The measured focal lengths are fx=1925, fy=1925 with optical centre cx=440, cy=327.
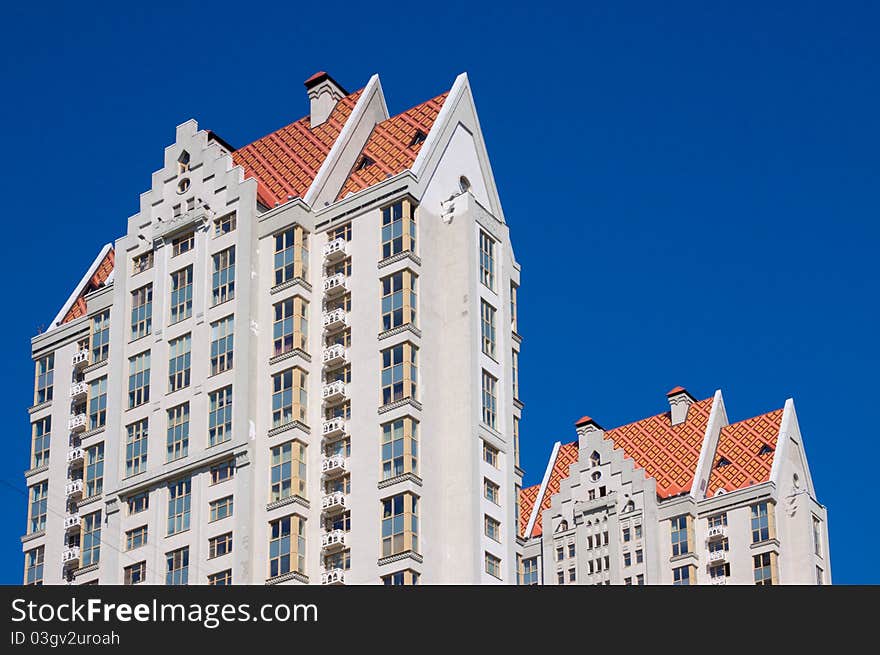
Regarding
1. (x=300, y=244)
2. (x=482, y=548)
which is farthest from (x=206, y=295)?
(x=482, y=548)

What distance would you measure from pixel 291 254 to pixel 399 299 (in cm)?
730

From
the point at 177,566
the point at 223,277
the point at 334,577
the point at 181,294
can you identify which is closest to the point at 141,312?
the point at 181,294

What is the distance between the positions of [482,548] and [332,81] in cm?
3280

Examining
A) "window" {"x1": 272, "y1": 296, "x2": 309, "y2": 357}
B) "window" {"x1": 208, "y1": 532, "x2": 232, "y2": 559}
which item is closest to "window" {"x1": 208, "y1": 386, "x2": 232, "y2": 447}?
"window" {"x1": 272, "y1": 296, "x2": 309, "y2": 357}

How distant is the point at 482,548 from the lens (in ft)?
309

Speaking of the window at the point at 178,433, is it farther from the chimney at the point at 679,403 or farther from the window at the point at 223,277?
the chimney at the point at 679,403

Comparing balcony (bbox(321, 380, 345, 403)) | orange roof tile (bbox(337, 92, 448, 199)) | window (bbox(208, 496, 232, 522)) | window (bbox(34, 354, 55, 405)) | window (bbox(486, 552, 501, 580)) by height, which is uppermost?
orange roof tile (bbox(337, 92, 448, 199))

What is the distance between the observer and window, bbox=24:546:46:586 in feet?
354

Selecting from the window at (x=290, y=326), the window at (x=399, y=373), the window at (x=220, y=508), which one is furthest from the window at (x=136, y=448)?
the window at (x=399, y=373)

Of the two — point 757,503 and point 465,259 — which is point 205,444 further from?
point 757,503

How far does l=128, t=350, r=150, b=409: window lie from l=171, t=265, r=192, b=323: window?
274 centimetres

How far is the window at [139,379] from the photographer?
10256 cm

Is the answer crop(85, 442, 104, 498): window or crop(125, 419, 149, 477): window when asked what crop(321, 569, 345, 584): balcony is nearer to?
crop(125, 419, 149, 477): window

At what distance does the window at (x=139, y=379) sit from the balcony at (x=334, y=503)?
1326 cm
